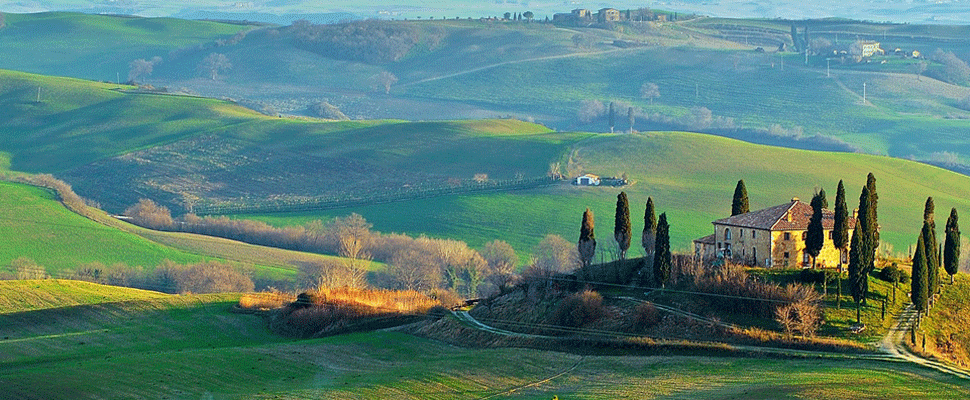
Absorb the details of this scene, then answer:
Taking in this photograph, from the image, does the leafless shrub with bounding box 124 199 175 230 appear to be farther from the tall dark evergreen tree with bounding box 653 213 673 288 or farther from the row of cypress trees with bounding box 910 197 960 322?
the row of cypress trees with bounding box 910 197 960 322

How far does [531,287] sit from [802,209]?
14.3m

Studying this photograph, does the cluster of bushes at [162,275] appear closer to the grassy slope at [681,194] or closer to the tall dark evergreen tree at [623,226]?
the grassy slope at [681,194]

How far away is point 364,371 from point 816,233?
941 inches

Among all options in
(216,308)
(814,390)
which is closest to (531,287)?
(216,308)

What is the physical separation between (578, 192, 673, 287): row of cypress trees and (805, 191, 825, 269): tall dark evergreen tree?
270 inches

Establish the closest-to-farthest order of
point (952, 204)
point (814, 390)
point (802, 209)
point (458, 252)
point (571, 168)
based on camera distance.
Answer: point (814, 390), point (802, 209), point (458, 252), point (952, 204), point (571, 168)

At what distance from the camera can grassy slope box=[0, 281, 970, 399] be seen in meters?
63.3

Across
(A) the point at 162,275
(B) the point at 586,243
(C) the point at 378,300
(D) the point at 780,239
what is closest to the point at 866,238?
(D) the point at 780,239

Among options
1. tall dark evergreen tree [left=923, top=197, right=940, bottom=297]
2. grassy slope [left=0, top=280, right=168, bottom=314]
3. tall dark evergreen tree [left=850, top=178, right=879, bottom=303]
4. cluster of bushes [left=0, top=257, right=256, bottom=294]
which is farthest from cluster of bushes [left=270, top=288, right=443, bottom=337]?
cluster of bushes [left=0, top=257, right=256, bottom=294]

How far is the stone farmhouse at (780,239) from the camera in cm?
8144

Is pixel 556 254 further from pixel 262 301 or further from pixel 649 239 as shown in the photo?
pixel 649 239

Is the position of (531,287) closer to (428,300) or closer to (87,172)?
(428,300)

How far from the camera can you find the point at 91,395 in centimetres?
6312

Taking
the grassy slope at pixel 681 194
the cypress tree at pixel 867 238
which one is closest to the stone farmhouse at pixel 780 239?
the cypress tree at pixel 867 238
